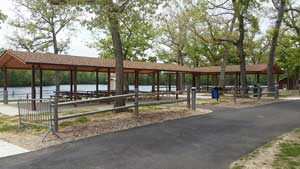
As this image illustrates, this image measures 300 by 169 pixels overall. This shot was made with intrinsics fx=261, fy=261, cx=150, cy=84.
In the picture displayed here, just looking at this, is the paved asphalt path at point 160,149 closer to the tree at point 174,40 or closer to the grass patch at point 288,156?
the grass patch at point 288,156

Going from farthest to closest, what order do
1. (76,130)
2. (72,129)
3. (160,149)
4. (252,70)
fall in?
(252,70), (72,129), (76,130), (160,149)

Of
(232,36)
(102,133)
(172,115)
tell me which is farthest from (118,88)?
(232,36)

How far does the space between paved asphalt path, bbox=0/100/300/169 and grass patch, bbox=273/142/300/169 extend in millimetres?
530

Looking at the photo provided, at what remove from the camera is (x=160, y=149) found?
5227mm

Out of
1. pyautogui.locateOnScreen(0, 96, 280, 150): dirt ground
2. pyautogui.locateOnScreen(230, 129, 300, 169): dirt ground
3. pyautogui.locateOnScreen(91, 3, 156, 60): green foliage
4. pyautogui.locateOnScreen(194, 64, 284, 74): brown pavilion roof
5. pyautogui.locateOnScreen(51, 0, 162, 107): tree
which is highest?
pyautogui.locateOnScreen(91, 3, 156, 60): green foliage

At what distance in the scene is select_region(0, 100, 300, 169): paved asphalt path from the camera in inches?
171

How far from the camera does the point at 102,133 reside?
679cm

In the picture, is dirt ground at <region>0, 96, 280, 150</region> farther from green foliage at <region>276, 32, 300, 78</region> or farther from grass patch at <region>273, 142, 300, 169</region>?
green foliage at <region>276, 32, 300, 78</region>

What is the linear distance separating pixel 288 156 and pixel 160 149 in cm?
233

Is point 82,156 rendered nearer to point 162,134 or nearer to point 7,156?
point 7,156

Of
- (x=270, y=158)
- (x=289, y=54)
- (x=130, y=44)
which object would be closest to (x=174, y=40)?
(x=130, y=44)

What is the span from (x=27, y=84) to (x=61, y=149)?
4539 cm

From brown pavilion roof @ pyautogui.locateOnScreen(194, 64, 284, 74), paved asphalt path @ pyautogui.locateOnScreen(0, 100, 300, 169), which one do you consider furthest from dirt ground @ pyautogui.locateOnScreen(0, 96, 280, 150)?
brown pavilion roof @ pyautogui.locateOnScreen(194, 64, 284, 74)

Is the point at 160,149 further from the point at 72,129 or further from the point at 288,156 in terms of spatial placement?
the point at 72,129
